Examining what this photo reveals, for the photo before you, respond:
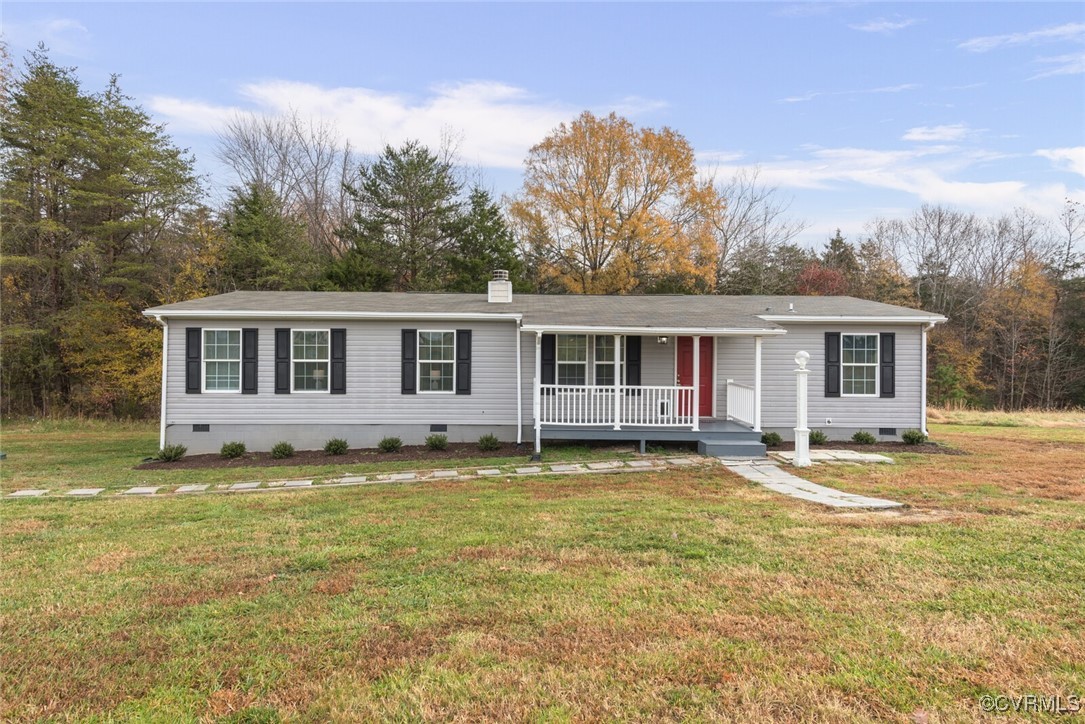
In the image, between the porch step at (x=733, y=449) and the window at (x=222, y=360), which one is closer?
the porch step at (x=733, y=449)

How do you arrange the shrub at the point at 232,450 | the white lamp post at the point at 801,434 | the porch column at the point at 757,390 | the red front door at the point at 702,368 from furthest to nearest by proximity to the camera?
the red front door at the point at 702,368 < the shrub at the point at 232,450 < the porch column at the point at 757,390 < the white lamp post at the point at 801,434

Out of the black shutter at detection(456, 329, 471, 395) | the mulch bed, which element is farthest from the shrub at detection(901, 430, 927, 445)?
the black shutter at detection(456, 329, 471, 395)

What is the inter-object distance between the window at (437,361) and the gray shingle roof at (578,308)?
0.60 m

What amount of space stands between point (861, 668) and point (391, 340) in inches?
428

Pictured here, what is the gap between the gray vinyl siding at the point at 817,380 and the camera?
1262cm

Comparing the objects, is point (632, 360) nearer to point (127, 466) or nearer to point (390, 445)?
point (390, 445)

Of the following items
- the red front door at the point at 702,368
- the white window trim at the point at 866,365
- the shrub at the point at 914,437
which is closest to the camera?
the shrub at the point at 914,437

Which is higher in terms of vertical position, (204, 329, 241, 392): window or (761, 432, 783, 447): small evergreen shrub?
(204, 329, 241, 392): window

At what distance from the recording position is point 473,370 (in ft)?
40.9

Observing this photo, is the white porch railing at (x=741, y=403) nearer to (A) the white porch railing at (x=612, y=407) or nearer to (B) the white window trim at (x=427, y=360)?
(A) the white porch railing at (x=612, y=407)

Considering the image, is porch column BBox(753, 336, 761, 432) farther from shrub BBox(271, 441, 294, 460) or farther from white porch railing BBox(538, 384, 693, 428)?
shrub BBox(271, 441, 294, 460)

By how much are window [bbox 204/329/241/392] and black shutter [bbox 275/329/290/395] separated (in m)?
0.80

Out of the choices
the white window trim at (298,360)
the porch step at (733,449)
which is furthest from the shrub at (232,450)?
the porch step at (733,449)

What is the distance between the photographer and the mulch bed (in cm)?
1134
